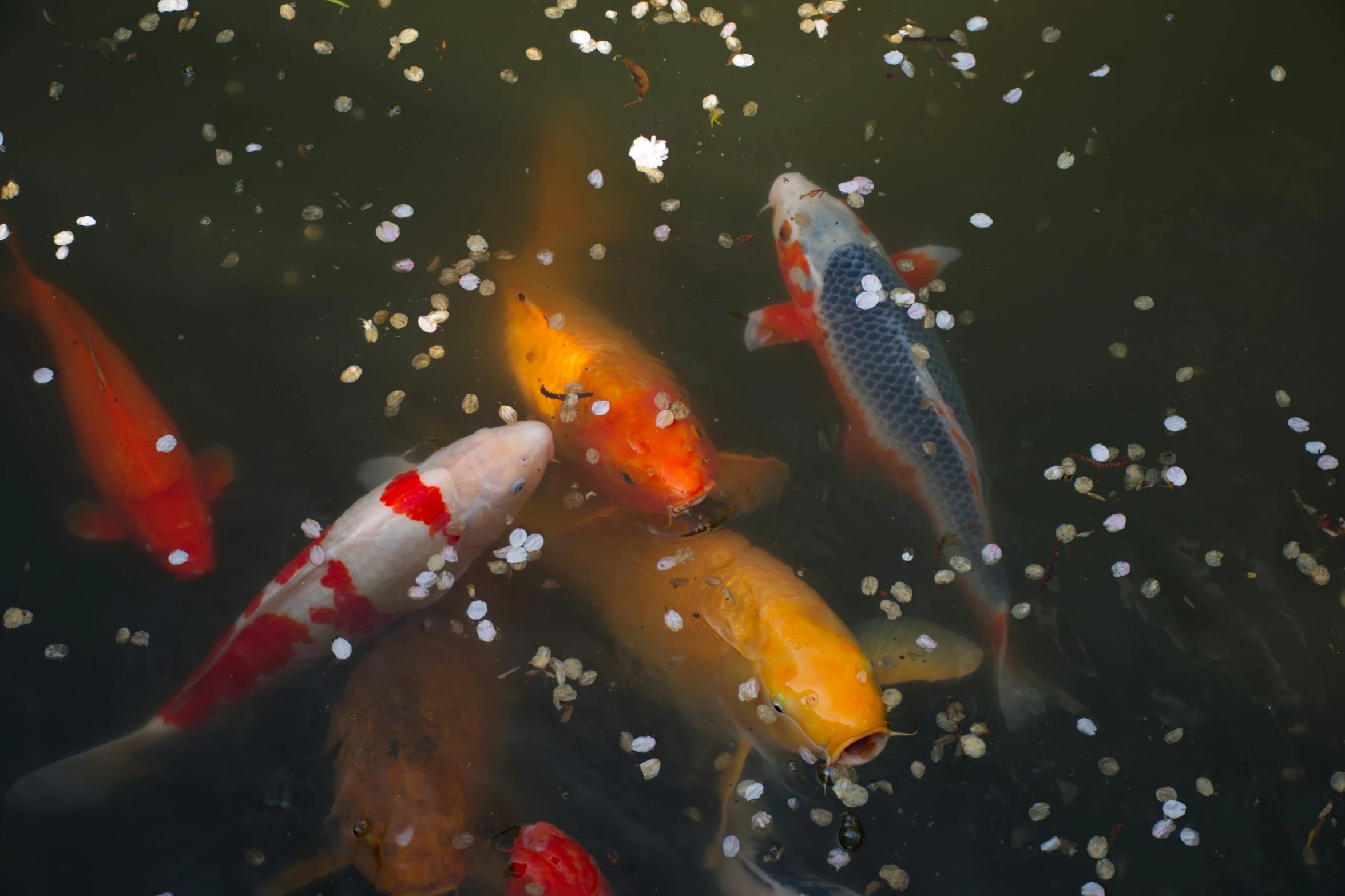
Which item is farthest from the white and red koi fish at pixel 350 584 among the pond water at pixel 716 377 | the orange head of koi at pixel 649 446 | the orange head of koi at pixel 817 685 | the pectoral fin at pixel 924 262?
the pectoral fin at pixel 924 262

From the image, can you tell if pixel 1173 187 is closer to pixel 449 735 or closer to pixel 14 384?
pixel 449 735

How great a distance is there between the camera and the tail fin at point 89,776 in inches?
115

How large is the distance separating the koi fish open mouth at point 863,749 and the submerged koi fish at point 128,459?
8.79 ft

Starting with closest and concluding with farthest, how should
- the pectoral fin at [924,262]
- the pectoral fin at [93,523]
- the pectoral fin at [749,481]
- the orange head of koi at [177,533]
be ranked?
the orange head of koi at [177,533]
the pectoral fin at [93,523]
the pectoral fin at [749,481]
the pectoral fin at [924,262]

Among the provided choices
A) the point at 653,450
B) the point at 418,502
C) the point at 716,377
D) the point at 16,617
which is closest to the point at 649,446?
the point at 653,450

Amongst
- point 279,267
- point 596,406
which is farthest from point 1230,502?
point 279,267

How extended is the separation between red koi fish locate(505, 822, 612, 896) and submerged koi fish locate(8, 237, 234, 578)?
5.77 ft

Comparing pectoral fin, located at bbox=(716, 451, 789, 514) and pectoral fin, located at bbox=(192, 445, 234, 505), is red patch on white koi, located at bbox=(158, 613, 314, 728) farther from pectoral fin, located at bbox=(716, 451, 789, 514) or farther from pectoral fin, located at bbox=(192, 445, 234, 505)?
pectoral fin, located at bbox=(716, 451, 789, 514)

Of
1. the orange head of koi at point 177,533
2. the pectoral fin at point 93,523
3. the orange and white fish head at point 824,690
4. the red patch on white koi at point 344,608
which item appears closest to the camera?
the orange and white fish head at point 824,690

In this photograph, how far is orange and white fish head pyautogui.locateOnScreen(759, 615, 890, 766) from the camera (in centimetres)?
267

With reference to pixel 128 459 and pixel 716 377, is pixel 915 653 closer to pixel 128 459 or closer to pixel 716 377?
pixel 716 377

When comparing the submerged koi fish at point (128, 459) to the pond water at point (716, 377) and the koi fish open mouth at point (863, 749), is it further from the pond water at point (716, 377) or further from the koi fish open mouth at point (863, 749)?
the koi fish open mouth at point (863, 749)

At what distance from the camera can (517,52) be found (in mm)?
4004

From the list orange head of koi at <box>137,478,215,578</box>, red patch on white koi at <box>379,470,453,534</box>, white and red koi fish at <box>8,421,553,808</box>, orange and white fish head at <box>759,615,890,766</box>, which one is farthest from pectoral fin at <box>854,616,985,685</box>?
orange head of koi at <box>137,478,215,578</box>
